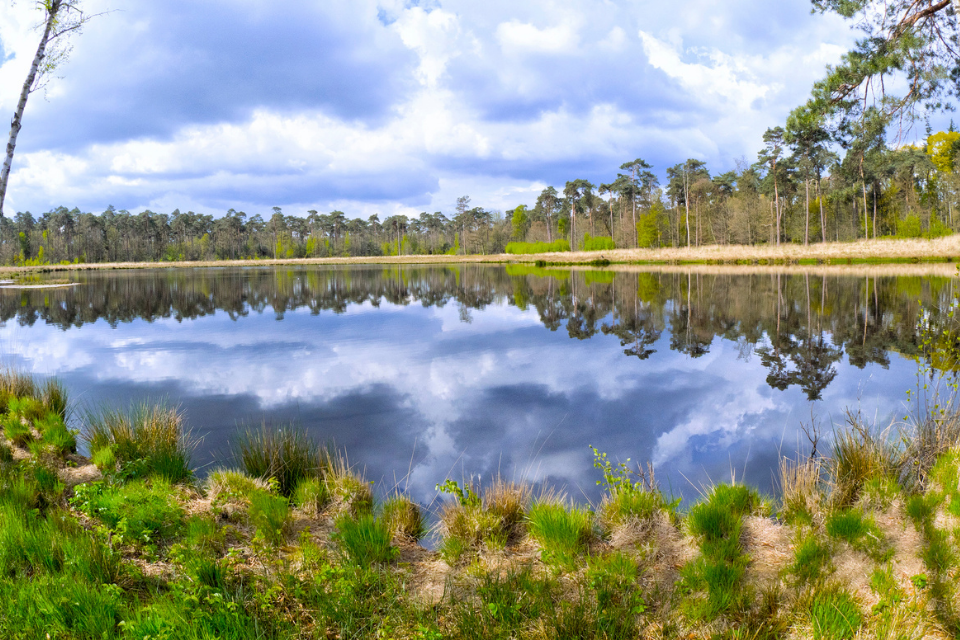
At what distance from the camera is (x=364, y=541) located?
3703 mm

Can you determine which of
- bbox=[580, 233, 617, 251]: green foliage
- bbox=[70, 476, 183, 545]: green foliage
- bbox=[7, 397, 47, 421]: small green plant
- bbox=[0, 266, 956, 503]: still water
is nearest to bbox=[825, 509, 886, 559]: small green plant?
bbox=[0, 266, 956, 503]: still water

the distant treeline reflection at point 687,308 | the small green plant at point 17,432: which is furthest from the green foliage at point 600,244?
the small green plant at point 17,432

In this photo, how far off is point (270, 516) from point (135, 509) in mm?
1035

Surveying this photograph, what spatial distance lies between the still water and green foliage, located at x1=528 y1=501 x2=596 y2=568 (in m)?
1.01

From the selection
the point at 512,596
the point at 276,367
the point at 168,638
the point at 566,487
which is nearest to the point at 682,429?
Answer: the point at 566,487

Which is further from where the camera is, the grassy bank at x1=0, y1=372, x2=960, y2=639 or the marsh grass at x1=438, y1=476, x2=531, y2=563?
the marsh grass at x1=438, y1=476, x2=531, y2=563

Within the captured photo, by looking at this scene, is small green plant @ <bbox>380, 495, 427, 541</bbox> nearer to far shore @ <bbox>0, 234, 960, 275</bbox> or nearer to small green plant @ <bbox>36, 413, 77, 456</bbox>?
small green plant @ <bbox>36, 413, 77, 456</bbox>

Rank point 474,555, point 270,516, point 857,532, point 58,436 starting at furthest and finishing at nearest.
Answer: point 58,436 < point 270,516 < point 474,555 < point 857,532

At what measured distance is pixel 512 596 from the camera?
3.03m

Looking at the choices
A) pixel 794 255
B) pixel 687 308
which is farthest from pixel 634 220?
pixel 687 308

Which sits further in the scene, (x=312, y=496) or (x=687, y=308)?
(x=687, y=308)

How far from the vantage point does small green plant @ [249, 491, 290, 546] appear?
3941 mm

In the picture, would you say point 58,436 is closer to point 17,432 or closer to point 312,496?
point 17,432

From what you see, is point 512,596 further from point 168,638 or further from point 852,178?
point 852,178
